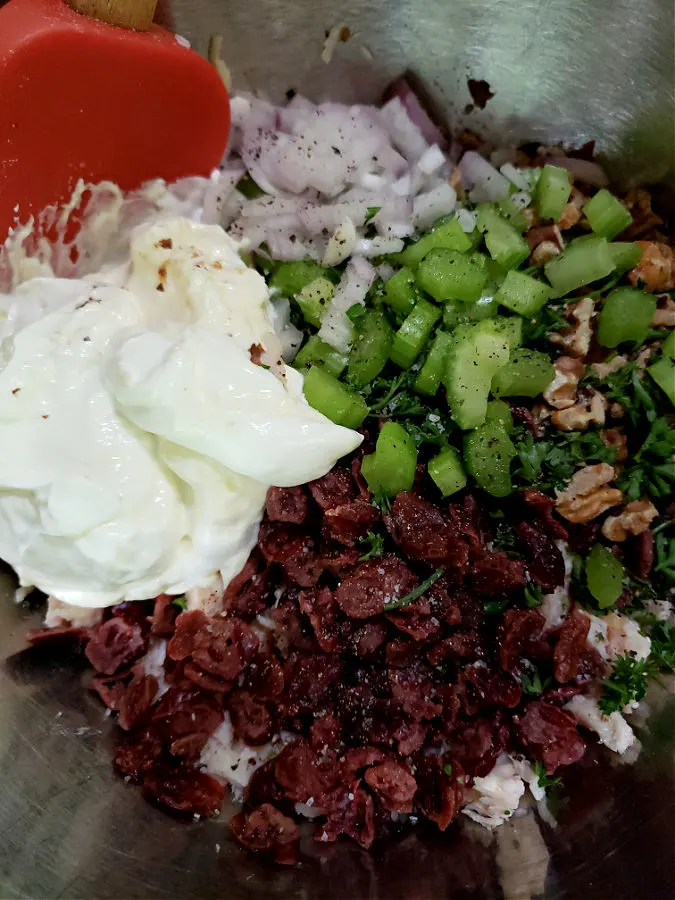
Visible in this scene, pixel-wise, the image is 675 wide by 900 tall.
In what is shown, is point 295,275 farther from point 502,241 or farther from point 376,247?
point 502,241

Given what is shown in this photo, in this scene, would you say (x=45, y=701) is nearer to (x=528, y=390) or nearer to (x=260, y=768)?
(x=260, y=768)

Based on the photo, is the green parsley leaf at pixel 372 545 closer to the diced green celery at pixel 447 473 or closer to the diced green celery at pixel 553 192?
the diced green celery at pixel 447 473

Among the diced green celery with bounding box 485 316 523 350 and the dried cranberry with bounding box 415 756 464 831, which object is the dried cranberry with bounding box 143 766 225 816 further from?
the diced green celery with bounding box 485 316 523 350

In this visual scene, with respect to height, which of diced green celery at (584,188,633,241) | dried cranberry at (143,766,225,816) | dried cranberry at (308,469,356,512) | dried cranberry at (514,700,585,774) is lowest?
dried cranberry at (143,766,225,816)

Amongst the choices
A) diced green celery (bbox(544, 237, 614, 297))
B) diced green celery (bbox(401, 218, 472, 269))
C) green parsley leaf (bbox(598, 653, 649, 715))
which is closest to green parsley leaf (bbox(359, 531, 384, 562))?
green parsley leaf (bbox(598, 653, 649, 715))

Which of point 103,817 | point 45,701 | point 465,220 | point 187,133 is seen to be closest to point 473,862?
point 103,817

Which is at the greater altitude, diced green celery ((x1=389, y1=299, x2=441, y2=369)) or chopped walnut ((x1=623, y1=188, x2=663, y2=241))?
chopped walnut ((x1=623, y1=188, x2=663, y2=241))

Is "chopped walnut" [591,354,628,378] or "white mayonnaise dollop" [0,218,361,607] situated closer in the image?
"white mayonnaise dollop" [0,218,361,607]
